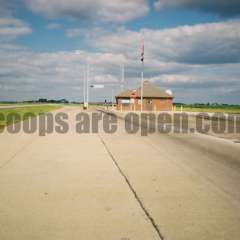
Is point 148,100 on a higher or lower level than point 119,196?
higher

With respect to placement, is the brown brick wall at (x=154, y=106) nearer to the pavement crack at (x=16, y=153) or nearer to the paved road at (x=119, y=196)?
the pavement crack at (x=16, y=153)

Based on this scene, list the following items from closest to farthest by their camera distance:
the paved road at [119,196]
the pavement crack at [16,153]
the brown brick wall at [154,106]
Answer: the paved road at [119,196] → the pavement crack at [16,153] → the brown brick wall at [154,106]

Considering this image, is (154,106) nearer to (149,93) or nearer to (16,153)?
(149,93)

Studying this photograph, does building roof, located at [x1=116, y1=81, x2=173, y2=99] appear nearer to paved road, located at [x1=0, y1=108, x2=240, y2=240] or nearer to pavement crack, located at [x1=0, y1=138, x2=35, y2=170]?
pavement crack, located at [x1=0, y1=138, x2=35, y2=170]

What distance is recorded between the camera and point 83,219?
6508 millimetres

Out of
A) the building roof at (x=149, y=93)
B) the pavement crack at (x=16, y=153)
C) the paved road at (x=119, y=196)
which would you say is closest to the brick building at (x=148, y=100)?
the building roof at (x=149, y=93)

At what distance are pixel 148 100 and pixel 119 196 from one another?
9596cm

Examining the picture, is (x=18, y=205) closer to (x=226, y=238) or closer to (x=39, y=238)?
(x=39, y=238)

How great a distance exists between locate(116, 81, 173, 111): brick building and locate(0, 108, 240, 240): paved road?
3399 inches

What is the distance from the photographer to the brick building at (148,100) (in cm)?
10144

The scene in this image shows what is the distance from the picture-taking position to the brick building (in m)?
101

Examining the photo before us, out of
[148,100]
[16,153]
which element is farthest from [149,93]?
[16,153]

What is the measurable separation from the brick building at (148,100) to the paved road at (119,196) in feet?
283

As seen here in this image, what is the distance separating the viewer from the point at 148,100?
10369 cm
